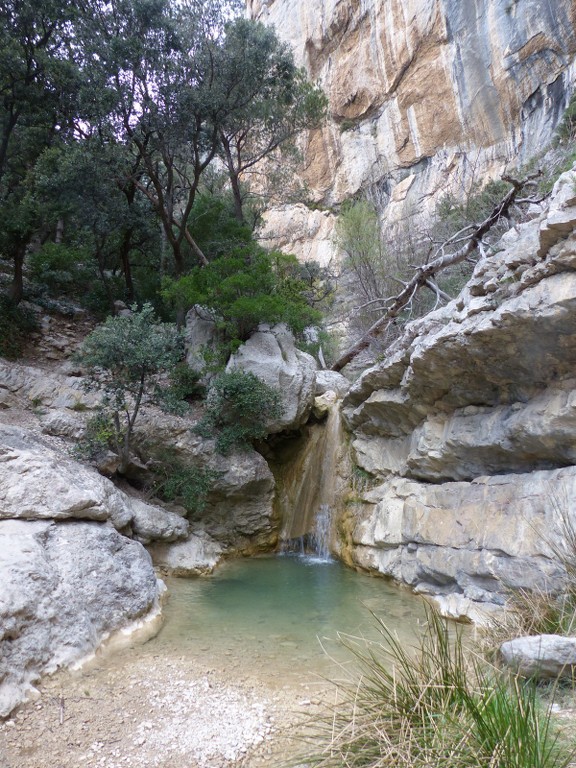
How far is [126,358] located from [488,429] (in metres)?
6.52

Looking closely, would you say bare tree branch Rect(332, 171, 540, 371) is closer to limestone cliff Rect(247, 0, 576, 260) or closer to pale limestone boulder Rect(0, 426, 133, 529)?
pale limestone boulder Rect(0, 426, 133, 529)

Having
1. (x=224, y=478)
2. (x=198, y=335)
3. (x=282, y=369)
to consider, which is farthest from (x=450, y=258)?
(x=224, y=478)

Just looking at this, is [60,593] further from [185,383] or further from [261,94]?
[261,94]

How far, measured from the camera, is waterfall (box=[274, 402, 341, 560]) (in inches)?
452

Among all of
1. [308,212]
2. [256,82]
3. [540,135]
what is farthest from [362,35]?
[256,82]

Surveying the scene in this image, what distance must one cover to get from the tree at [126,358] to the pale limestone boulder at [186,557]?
1.79 m

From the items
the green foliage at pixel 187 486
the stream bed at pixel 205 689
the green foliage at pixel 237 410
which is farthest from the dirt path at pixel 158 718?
the green foliage at pixel 237 410

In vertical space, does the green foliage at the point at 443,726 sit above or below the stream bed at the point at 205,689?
above

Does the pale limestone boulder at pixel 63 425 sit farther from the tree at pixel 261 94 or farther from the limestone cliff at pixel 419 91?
the limestone cliff at pixel 419 91

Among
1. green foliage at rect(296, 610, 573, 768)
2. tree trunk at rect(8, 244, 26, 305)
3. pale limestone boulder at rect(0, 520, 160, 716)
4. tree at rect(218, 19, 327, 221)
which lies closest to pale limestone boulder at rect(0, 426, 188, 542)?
pale limestone boulder at rect(0, 520, 160, 716)

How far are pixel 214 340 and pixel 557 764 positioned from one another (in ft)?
38.5

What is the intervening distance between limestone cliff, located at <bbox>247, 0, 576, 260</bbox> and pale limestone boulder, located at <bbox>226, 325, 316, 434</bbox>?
11.0m

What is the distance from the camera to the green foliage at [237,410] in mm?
11031

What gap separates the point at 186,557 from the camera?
945 centimetres
